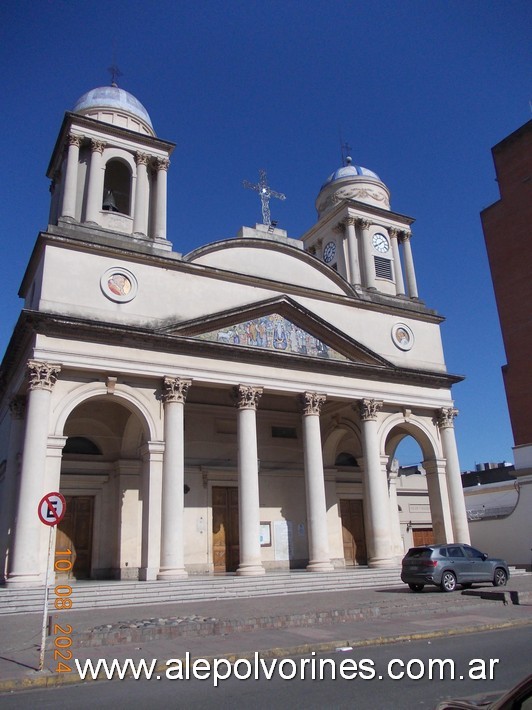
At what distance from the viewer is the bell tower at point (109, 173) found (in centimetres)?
2377

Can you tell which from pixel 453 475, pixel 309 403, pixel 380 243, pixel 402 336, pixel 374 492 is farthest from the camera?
pixel 380 243

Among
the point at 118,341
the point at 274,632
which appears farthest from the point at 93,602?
the point at 118,341

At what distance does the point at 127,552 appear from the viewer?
22.2 m

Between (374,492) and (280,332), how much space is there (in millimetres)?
7448

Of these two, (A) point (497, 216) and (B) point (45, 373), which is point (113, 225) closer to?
(B) point (45, 373)

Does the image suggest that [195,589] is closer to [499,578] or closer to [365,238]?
[499,578]

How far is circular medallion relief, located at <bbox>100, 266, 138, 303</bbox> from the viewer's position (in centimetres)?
2097

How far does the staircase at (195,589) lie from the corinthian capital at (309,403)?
6065 mm

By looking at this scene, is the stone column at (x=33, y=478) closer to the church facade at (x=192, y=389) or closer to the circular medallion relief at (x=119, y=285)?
A: the church facade at (x=192, y=389)

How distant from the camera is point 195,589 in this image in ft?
57.4

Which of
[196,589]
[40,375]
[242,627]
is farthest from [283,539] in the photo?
[242,627]

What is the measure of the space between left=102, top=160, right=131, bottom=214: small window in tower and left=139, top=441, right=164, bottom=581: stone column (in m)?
12.1

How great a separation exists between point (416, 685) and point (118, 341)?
1560 cm

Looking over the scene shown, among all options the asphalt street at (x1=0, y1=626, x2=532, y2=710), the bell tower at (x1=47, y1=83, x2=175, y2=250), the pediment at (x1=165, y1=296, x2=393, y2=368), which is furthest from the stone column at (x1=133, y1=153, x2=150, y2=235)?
the asphalt street at (x1=0, y1=626, x2=532, y2=710)
